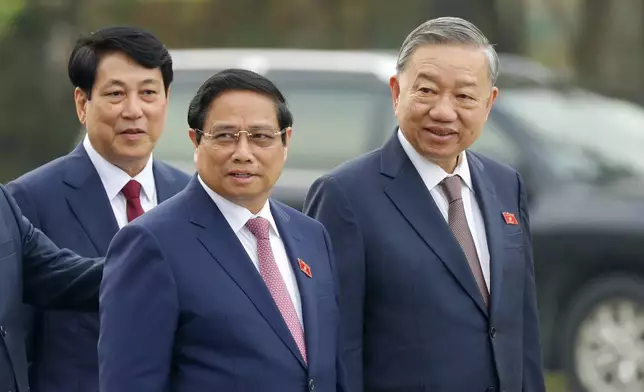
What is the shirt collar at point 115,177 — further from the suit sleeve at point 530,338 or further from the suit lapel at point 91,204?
the suit sleeve at point 530,338

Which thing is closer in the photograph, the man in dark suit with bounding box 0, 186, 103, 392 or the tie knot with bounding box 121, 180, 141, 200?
the man in dark suit with bounding box 0, 186, 103, 392

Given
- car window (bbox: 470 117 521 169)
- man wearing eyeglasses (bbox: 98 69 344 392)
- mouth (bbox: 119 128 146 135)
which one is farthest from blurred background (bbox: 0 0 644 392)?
man wearing eyeglasses (bbox: 98 69 344 392)

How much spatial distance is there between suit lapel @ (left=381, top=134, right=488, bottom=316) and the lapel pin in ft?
0.83

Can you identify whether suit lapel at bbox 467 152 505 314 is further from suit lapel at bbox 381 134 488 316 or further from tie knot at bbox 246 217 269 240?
tie knot at bbox 246 217 269 240

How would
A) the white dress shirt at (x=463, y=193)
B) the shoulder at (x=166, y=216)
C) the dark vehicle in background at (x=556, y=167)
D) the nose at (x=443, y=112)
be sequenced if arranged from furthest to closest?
the dark vehicle in background at (x=556, y=167)
the white dress shirt at (x=463, y=193)
the nose at (x=443, y=112)
the shoulder at (x=166, y=216)

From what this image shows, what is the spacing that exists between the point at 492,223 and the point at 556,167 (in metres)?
5.34

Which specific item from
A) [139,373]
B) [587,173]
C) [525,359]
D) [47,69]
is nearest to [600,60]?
[47,69]

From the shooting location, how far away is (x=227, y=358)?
429 centimetres

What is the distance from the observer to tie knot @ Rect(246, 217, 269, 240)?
14.8 ft

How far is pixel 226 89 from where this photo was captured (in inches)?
175

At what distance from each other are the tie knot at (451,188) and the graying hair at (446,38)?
334 mm

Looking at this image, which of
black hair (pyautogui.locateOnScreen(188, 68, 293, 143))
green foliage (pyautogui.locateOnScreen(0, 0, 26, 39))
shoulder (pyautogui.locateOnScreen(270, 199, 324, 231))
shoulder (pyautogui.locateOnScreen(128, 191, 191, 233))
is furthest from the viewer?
green foliage (pyautogui.locateOnScreen(0, 0, 26, 39))

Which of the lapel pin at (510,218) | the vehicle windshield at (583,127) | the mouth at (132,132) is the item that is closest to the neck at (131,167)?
the mouth at (132,132)

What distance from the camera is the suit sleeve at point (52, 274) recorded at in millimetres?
5121
